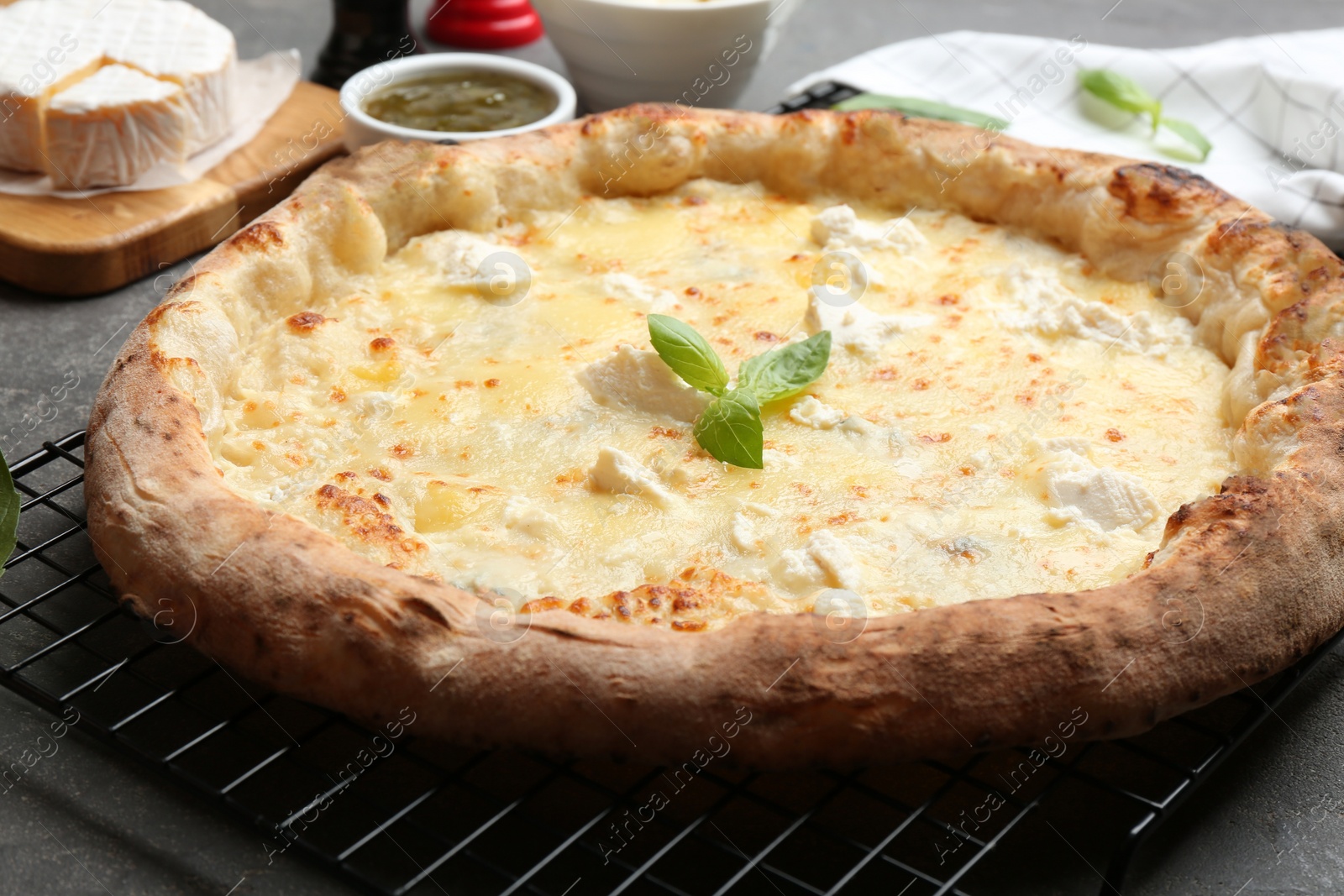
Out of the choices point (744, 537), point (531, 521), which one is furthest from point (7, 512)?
point (744, 537)

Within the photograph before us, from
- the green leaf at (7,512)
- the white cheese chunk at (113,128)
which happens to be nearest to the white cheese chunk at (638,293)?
the green leaf at (7,512)

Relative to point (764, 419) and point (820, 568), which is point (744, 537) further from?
point (764, 419)

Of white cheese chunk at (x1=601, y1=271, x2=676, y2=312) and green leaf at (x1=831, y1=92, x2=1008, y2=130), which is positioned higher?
green leaf at (x1=831, y1=92, x2=1008, y2=130)

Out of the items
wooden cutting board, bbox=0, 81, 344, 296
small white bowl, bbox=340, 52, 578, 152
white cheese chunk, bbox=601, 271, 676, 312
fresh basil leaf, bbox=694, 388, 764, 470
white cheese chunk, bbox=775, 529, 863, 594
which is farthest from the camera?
small white bowl, bbox=340, 52, 578, 152

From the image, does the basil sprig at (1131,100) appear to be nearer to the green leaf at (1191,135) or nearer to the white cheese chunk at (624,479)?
the green leaf at (1191,135)

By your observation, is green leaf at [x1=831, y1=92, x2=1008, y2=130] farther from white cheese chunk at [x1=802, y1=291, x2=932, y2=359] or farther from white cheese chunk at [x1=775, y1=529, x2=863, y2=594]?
A: white cheese chunk at [x1=775, y1=529, x2=863, y2=594]

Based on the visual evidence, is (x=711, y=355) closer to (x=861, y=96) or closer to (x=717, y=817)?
(x=717, y=817)

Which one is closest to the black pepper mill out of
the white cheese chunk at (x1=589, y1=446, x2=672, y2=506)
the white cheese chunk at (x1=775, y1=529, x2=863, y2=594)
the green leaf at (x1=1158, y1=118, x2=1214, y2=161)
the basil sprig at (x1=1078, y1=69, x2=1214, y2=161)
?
the basil sprig at (x1=1078, y1=69, x2=1214, y2=161)
